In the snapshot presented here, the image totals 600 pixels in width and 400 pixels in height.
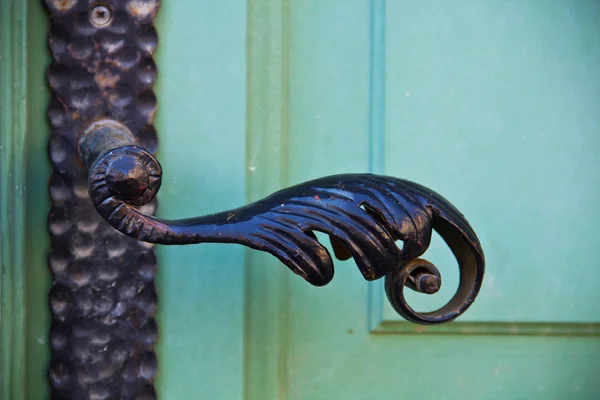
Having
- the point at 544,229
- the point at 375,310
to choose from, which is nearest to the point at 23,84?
the point at 375,310

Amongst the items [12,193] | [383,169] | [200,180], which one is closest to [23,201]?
[12,193]

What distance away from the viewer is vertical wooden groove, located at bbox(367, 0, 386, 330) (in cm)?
52

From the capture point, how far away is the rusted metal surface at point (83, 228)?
0.44m

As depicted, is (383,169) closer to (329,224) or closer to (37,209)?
(329,224)

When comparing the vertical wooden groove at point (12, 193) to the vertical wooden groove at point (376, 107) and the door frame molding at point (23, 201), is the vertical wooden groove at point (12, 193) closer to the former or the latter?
the door frame molding at point (23, 201)

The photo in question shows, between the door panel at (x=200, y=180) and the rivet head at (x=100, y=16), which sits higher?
the rivet head at (x=100, y=16)

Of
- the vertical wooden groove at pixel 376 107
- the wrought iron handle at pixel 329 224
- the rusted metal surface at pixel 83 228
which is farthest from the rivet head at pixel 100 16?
the vertical wooden groove at pixel 376 107

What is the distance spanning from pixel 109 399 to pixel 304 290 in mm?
164

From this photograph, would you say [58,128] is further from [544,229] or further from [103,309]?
[544,229]

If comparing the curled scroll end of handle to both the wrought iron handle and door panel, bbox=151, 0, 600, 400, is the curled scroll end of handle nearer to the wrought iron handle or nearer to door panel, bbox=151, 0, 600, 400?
the wrought iron handle

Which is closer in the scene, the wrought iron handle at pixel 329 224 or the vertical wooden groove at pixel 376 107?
the wrought iron handle at pixel 329 224

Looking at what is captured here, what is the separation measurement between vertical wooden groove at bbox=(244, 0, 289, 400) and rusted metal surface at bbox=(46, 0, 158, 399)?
9 cm

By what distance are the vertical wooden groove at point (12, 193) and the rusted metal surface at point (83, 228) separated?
0.8 inches

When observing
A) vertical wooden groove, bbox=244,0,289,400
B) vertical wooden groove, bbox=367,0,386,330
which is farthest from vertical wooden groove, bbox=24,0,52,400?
vertical wooden groove, bbox=367,0,386,330
